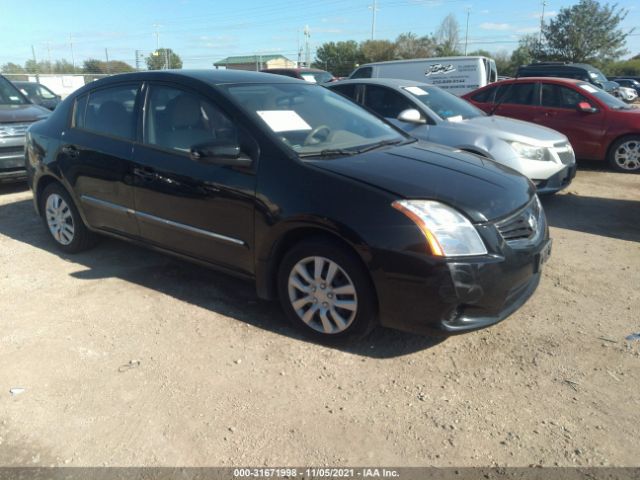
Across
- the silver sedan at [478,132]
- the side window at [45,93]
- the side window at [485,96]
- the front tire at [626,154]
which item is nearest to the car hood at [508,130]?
the silver sedan at [478,132]

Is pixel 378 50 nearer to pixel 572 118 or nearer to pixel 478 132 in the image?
pixel 572 118

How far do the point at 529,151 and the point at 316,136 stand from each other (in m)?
3.64

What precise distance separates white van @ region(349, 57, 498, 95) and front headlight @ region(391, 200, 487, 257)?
11625 mm

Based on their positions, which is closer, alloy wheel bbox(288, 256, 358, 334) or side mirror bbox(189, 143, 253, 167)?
alloy wheel bbox(288, 256, 358, 334)

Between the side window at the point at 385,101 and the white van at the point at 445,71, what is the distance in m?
6.72

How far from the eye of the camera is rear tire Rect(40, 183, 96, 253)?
480 centimetres

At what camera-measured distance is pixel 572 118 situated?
916 cm

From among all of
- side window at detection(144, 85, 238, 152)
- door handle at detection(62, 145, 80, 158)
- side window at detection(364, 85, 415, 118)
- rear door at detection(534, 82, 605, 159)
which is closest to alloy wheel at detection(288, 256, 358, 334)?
side window at detection(144, 85, 238, 152)

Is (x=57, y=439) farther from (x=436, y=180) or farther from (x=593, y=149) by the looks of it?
(x=593, y=149)

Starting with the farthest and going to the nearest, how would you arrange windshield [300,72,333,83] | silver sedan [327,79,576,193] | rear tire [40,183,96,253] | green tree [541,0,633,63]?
1. green tree [541,0,633,63]
2. windshield [300,72,333,83]
3. silver sedan [327,79,576,193]
4. rear tire [40,183,96,253]

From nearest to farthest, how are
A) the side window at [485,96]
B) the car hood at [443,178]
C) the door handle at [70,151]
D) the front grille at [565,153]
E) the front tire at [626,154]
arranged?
the car hood at [443,178]
the door handle at [70,151]
the front grille at [565,153]
the front tire at [626,154]
the side window at [485,96]

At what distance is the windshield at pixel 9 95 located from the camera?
26.9ft

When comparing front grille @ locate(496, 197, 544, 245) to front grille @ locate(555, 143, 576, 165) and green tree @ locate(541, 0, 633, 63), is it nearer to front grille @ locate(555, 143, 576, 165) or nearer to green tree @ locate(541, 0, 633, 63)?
front grille @ locate(555, 143, 576, 165)

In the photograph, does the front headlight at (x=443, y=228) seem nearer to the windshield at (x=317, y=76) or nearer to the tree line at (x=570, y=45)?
the windshield at (x=317, y=76)
